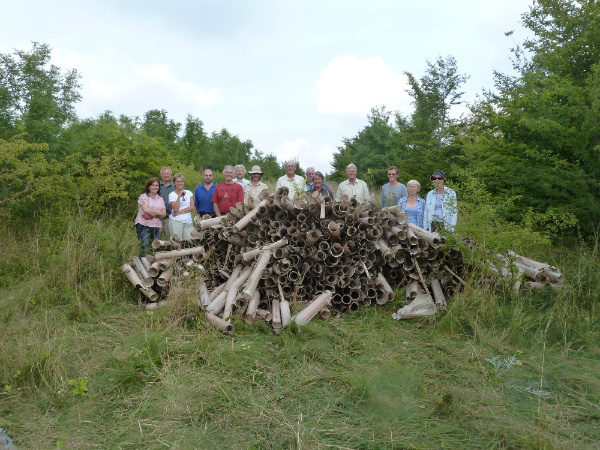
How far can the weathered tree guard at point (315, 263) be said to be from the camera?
6121mm

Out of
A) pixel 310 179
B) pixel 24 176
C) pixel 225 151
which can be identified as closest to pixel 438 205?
pixel 310 179

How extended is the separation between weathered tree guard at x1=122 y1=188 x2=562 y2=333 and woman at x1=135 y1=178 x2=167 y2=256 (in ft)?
3.56

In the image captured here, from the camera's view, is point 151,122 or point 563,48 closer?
point 563,48

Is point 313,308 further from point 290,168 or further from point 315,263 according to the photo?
point 290,168

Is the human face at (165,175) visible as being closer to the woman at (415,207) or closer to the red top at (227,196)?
the red top at (227,196)

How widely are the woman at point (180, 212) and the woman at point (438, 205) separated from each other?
162 inches

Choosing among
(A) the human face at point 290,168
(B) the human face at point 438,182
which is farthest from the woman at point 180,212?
(B) the human face at point 438,182

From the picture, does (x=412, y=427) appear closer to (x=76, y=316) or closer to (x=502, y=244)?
(x=502, y=244)

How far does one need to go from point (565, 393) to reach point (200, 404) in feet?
10.5

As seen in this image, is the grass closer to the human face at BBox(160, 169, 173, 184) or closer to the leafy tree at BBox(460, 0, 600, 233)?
the leafy tree at BBox(460, 0, 600, 233)

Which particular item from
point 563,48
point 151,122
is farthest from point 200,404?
point 151,122

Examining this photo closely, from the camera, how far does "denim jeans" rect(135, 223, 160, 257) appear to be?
783 centimetres

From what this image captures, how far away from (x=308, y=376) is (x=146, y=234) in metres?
4.69

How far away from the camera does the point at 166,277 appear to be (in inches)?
256
